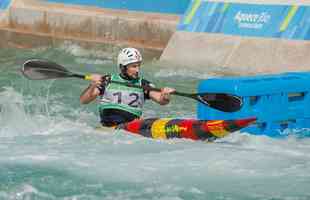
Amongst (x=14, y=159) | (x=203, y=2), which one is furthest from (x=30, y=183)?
(x=203, y=2)

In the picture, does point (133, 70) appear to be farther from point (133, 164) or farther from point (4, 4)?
point (4, 4)

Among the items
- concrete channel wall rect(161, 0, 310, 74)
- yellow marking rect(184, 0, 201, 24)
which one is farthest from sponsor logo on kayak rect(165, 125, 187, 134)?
yellow marking rect(184, 0, 201, 24)

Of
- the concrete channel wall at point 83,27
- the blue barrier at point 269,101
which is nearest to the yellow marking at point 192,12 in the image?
the concrete channel wall at point 83,27

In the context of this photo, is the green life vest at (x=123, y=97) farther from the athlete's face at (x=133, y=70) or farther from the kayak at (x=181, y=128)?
the kayak at (x=181, y=128)

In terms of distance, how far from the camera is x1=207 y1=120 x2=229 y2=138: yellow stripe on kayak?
32.3 ft

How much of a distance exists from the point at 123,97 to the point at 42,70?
130cm

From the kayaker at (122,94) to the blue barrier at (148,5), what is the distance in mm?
6787

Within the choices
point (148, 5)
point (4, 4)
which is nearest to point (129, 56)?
point (148, 5)

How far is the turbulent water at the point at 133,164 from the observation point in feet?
27.5

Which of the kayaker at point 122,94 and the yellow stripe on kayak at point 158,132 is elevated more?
the kayaker at point 122,94

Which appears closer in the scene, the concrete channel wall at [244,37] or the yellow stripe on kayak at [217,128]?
the yellow stripe on kayak at [217,128]

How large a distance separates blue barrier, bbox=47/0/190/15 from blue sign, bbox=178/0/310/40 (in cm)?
69

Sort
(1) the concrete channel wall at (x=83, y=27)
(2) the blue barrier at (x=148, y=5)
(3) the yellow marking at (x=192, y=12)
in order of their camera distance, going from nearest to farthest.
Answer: (3) the yellow marking at (x=192, y=12), (1) the concrete channel wall at (x=83, y=27), (2) the blue barrier at (x=148, y=5)

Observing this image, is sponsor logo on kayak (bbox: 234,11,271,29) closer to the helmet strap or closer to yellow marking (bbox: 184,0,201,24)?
yellow marking (bbox: 184,0,201,24)
